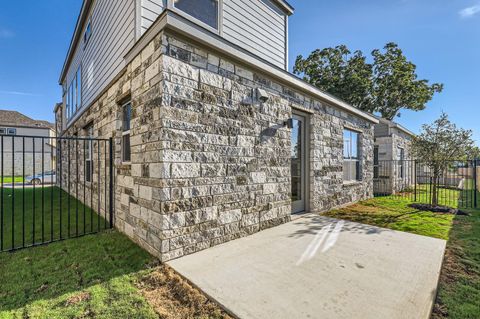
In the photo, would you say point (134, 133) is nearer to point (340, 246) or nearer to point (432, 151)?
point (340, 246)

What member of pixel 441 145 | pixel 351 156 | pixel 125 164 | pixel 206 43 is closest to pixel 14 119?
pixel 125 164

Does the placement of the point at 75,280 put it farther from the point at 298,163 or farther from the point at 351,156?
the point at 351,156

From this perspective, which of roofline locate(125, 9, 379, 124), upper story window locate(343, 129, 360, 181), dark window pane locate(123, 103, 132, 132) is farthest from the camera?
upper story window locate(343, 129, 360, 181)

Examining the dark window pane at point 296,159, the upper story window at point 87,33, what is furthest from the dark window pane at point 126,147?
the upper story window at point 87,33

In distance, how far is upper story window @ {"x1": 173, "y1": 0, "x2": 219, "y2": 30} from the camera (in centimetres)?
461

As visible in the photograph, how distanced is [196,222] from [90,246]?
1.91 m

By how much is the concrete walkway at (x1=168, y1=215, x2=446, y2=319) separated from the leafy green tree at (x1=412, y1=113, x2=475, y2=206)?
14.8ft

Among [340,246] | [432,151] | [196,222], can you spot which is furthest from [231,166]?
[432,151]

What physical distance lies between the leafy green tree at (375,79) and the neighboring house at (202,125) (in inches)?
532

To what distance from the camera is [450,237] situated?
408 cm

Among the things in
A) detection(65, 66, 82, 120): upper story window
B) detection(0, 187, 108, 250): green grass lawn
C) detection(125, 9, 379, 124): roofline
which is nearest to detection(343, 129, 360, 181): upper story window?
detection(125, 9, 379, 124): roofline

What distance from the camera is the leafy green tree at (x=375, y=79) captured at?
1730 centimetres

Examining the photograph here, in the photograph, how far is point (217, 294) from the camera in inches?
85.6

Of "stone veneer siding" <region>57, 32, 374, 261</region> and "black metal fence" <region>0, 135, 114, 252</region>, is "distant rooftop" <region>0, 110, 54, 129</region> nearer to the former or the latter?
"black metal fence" <region>0, 135, 114, 252</region>
